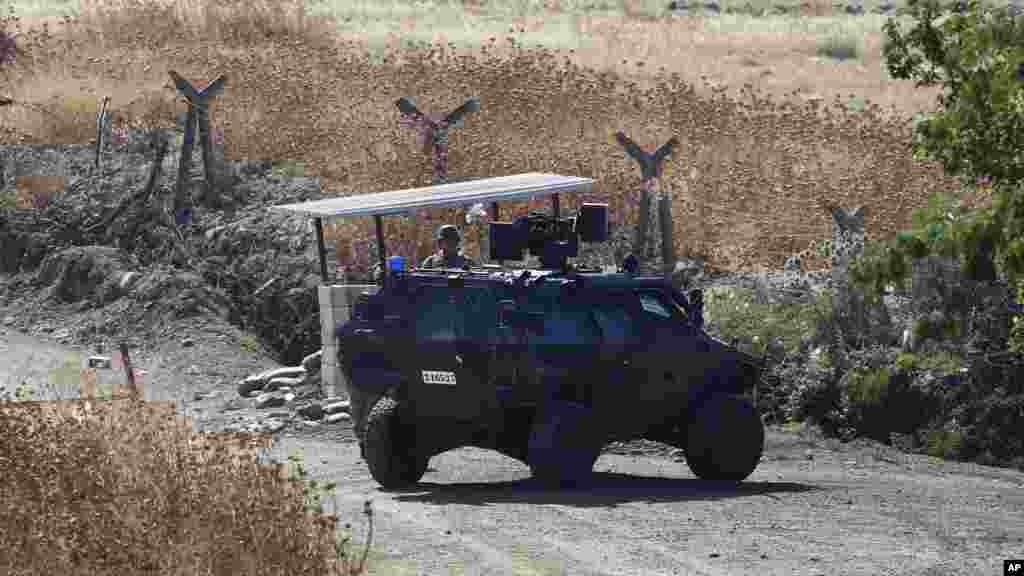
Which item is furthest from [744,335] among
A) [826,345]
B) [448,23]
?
[448,23]

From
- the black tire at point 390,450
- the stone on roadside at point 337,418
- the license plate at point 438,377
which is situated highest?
the license plate at point 438,377

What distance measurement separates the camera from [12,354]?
81.3 ft

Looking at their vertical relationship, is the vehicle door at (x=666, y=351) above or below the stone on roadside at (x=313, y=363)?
above

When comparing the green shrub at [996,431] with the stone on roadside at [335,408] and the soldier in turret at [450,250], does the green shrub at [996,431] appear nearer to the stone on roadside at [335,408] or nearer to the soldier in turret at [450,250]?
the soldier in turret at [450,250]

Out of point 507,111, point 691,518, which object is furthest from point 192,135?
point 691,518

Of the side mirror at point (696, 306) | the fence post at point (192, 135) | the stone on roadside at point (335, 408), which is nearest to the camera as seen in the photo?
the side mirror at point (696, 306)

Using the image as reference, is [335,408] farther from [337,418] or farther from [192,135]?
[192,135]

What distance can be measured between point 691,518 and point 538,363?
6.33ft

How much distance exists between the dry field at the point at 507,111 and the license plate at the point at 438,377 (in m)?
10.0

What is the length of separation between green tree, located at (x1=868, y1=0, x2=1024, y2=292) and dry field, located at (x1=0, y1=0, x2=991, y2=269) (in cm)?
1462

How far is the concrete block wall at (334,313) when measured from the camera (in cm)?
1781

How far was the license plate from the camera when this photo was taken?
1507cm

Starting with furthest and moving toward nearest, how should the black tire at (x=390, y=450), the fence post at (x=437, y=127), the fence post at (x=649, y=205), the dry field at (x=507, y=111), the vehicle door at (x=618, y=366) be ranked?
the dry field at (x=507, y=111) → the fence post at (x=437, y=127) → the fence post at (x=649, y=205) → the black tire at (x=390, y=450) → the vehicle door at (x=618, y=366)

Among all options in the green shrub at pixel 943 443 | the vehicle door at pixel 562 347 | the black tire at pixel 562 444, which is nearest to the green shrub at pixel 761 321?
the green shrub at pixel 943 443
